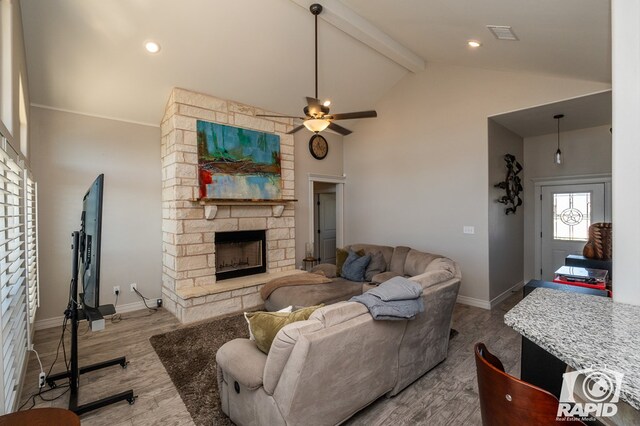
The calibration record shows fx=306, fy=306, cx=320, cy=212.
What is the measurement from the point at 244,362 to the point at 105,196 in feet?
12.0

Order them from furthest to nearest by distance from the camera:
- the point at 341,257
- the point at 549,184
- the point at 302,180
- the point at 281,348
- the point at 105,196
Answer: the point at 302,180
the point at 549,184
the point at 341,257
the point at 105,196
the point at 281,348

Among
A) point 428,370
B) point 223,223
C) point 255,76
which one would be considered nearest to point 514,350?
point 428,370

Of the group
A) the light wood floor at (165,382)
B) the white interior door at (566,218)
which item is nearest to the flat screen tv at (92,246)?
the light wood floor at (165,382)

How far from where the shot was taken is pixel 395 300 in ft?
6.99

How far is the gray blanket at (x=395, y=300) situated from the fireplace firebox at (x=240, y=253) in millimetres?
3139

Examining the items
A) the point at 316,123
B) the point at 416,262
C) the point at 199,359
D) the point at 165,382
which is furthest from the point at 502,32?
the point at 165,382

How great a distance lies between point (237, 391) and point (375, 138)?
5.03m

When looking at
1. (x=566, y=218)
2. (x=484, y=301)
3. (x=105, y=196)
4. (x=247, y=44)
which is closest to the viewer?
(x=247, y=44)

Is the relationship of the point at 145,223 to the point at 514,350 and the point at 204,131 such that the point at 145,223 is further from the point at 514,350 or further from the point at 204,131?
the point at 514,350

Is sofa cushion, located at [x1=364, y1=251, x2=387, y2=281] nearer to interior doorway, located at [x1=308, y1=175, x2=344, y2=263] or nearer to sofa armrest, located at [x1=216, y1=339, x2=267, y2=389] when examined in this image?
interior doorway, located at [x1=308, y1=175, x2=344, y2=263]

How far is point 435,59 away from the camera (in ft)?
15.5

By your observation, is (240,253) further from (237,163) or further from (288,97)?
(288,97)

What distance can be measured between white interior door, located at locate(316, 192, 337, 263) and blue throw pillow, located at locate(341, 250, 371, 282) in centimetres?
225

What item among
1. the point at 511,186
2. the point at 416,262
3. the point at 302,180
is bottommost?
the point at 416,262
